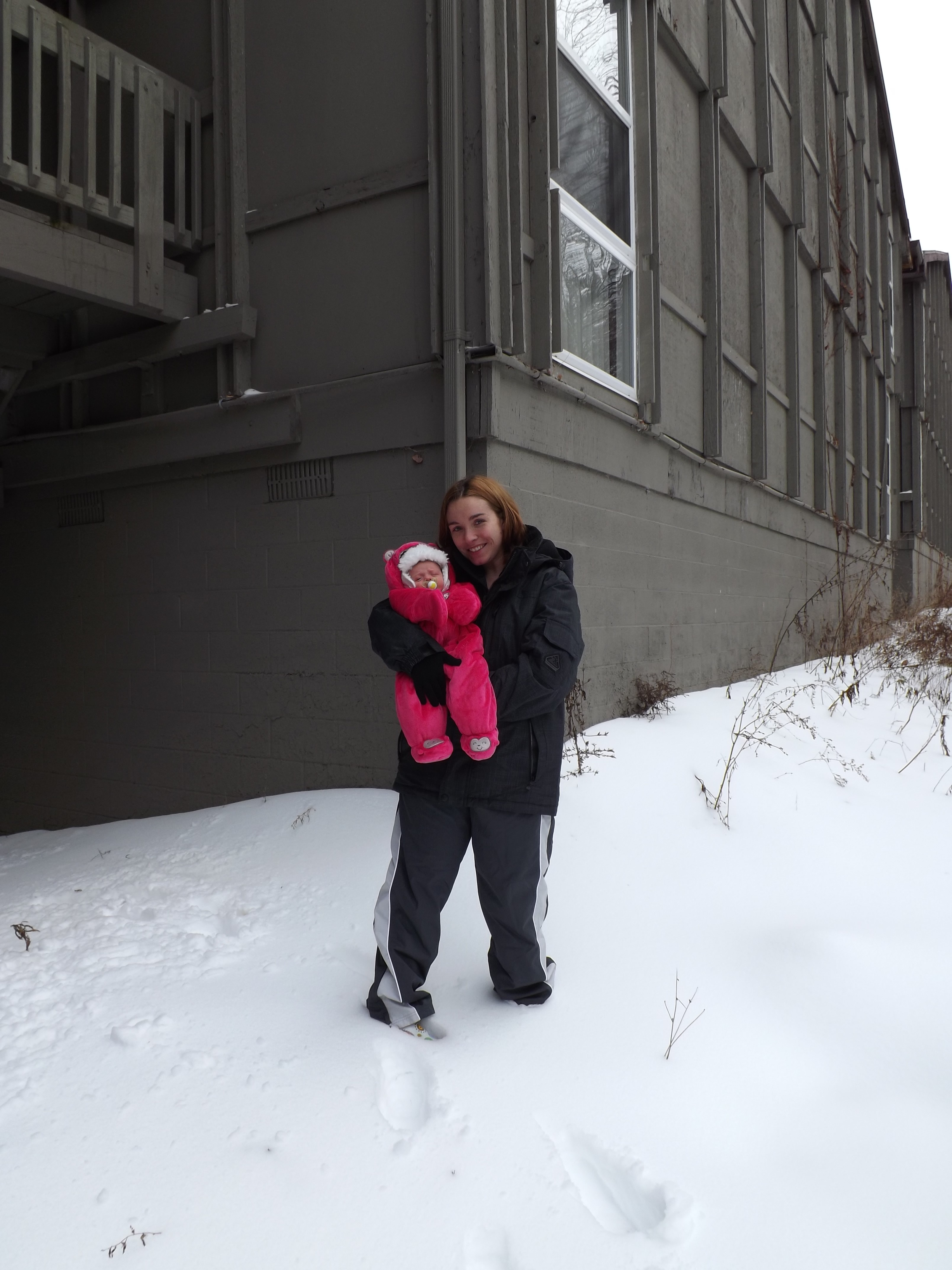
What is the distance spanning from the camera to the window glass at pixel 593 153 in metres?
5.80

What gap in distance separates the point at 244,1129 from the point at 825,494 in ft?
38.8

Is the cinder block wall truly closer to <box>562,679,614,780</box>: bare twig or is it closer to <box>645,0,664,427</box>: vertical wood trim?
<box>562,679,614,780</box>: bare twig

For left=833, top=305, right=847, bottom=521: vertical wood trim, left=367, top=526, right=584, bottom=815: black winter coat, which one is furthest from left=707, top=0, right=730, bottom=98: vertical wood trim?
left=367, top=526, right=584, bottom=815: black winter coat

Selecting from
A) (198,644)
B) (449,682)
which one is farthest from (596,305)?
(449,682)

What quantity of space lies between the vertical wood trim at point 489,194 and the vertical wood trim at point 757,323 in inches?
216

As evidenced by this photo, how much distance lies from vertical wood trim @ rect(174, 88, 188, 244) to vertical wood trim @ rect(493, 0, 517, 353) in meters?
2.01

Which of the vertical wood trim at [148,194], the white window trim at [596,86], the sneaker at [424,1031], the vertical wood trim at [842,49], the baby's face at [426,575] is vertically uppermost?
the vertical wood trim at [842,49]

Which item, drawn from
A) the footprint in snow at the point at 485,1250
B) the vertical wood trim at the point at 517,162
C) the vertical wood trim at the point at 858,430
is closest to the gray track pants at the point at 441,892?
the footprint in snow at the point at 485,1250

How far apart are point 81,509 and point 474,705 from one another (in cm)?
469

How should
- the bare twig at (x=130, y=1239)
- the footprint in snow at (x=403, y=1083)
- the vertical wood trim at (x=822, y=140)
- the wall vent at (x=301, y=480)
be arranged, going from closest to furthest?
the bare twig at (x=130, y=1239) → the footprint in snow at (x=403, y=1083) → the wall vent at (x=301, y=480) → the vertical wood trim at (x=822, y=140)

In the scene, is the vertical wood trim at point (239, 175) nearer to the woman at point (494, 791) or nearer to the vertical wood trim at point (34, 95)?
the vertical wood trim at point (34, 95)

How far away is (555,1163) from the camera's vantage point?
2105 millimetres

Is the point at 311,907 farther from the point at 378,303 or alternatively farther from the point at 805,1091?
the point at 378,303

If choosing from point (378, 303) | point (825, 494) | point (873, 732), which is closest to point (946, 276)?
point (825, 494)
